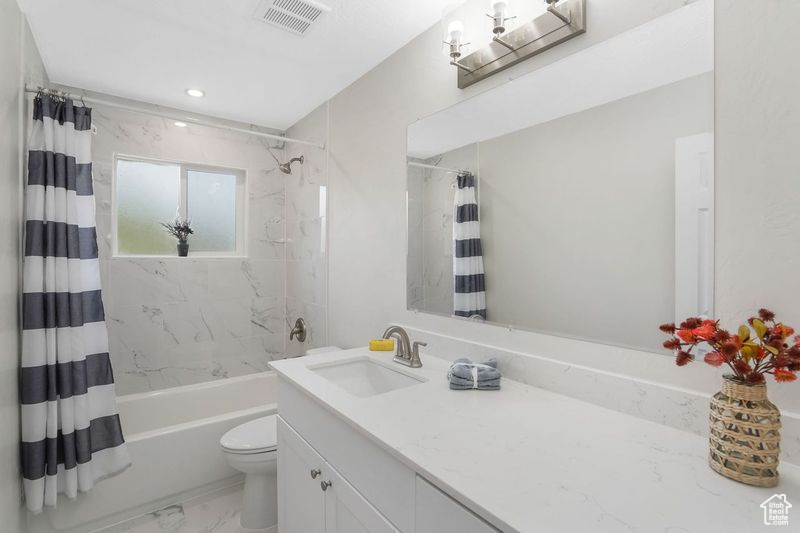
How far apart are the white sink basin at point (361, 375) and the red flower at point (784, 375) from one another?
3.68 ft

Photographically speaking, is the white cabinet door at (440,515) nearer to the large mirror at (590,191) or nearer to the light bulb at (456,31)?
the large mirror at (590,191)

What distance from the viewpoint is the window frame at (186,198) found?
2.62 m

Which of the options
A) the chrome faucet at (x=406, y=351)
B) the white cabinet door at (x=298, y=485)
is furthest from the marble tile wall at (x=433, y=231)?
the white cabinet door at (x=298, y=485)

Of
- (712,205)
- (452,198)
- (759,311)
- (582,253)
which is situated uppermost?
(452,198)

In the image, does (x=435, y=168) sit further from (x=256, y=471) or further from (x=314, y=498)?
(x=256, y=471)

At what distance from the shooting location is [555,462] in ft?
2.72

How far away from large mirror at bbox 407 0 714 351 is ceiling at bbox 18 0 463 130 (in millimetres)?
539

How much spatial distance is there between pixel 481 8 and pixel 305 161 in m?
1.75

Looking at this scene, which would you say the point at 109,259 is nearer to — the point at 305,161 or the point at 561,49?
the point at 305,161

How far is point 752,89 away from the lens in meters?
0.89

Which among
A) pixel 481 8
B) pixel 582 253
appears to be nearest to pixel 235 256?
pixel 481 8

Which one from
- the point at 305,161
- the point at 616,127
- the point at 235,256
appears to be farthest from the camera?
the point at 235,256

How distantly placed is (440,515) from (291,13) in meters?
1.90

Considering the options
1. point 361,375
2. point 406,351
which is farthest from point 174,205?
point 406,351
